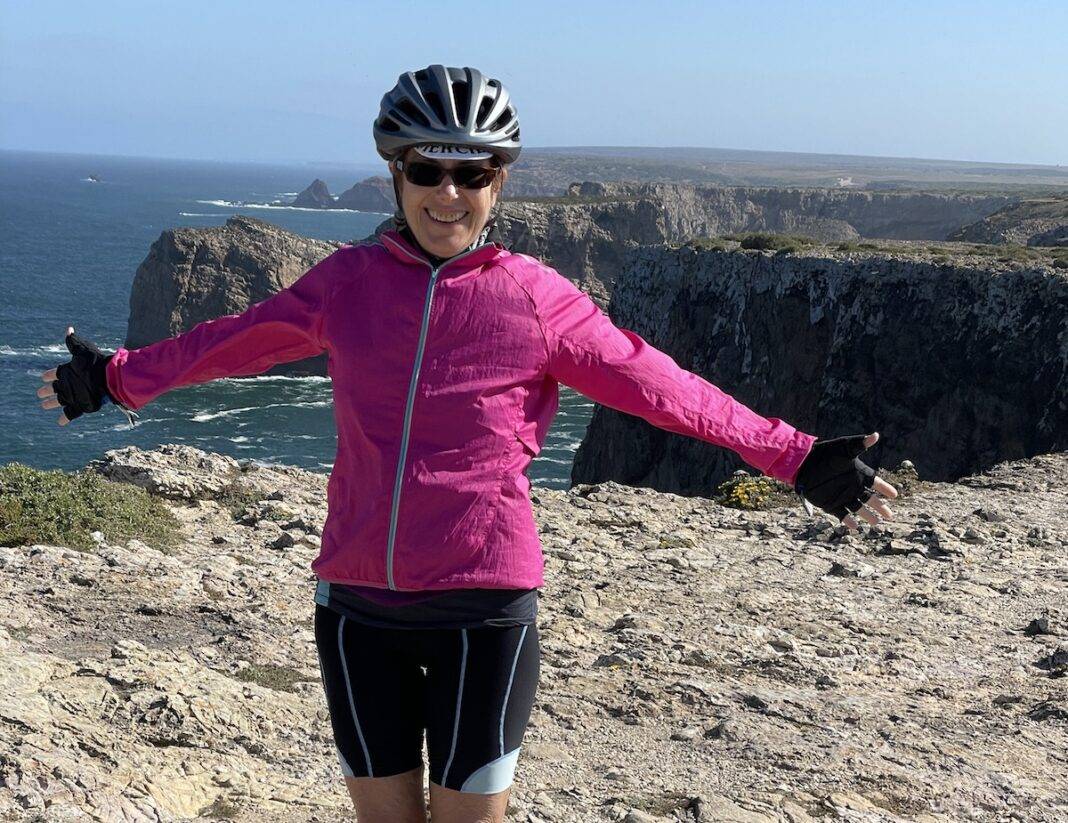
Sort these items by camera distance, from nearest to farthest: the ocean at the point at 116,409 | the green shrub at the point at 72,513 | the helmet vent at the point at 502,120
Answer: the helmet vent at the point at 502,120
the green shrub at the point at 72,513
the ocean at the point at 116,409

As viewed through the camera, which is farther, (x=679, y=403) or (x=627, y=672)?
(x=627, y=672)

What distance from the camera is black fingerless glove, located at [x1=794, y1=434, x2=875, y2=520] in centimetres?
317

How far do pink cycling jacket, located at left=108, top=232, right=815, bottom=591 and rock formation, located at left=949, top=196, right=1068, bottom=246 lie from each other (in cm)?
5193

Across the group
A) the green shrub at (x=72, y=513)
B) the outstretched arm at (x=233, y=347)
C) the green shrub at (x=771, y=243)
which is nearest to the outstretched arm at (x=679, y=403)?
the outstretched arm at (x=233, y=347)

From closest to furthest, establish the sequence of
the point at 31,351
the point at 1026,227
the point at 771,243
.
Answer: the point at 771,243
the point at 1026,227
the point at 31,351

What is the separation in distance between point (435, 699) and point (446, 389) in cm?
81

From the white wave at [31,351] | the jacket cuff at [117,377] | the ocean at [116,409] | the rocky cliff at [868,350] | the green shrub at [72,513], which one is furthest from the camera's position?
the white wave at [31,351]

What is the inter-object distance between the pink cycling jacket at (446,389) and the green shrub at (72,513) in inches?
231

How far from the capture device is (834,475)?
3.17m

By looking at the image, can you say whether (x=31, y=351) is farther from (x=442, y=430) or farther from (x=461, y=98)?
(x=442, y=430)

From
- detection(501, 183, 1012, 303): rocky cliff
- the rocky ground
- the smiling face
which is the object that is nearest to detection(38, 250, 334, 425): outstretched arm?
the smiling face

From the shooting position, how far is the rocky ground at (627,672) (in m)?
4.95

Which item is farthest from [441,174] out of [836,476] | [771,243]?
[771,243]

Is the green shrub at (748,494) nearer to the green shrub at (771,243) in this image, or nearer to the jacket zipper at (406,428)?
the jacket zipper at (406,428)
